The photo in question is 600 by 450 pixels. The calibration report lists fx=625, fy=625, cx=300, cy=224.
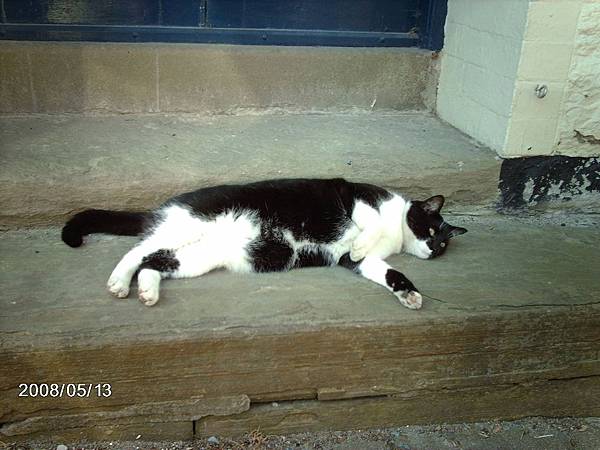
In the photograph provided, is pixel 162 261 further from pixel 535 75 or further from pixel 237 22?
pixel 535 75

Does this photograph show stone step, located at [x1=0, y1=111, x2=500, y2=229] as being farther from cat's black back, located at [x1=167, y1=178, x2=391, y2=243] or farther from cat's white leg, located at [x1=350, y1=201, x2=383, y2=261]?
cat's white leg, located at [x1=350, y1=201, x2=383, y2=261]

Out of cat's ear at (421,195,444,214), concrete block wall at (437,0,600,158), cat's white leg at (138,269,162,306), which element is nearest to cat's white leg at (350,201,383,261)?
cat's ear at (421,195,444,214)

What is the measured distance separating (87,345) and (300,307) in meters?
0.77

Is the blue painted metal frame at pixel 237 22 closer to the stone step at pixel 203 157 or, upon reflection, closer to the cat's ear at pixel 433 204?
the stone step at pixel 203 157

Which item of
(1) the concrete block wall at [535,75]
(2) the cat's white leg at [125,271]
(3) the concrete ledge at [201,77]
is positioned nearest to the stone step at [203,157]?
(3) the concrete ledge at [201,77]

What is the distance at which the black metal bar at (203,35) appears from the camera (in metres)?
3.50

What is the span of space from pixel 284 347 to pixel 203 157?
4.11 ft

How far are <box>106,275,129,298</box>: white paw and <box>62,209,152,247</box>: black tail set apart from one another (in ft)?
1.39

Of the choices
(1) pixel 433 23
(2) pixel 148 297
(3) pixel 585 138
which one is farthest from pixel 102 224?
(3) pixel 585 138

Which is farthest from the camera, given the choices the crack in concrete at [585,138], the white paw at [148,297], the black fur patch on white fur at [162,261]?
the crack in concrete at [585,138]

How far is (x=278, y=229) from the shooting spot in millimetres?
2787

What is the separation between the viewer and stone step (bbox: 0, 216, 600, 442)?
2.17m

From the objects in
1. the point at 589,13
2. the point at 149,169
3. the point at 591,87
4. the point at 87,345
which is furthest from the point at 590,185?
the point at 87,345

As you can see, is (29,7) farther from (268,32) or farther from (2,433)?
(2,433)
